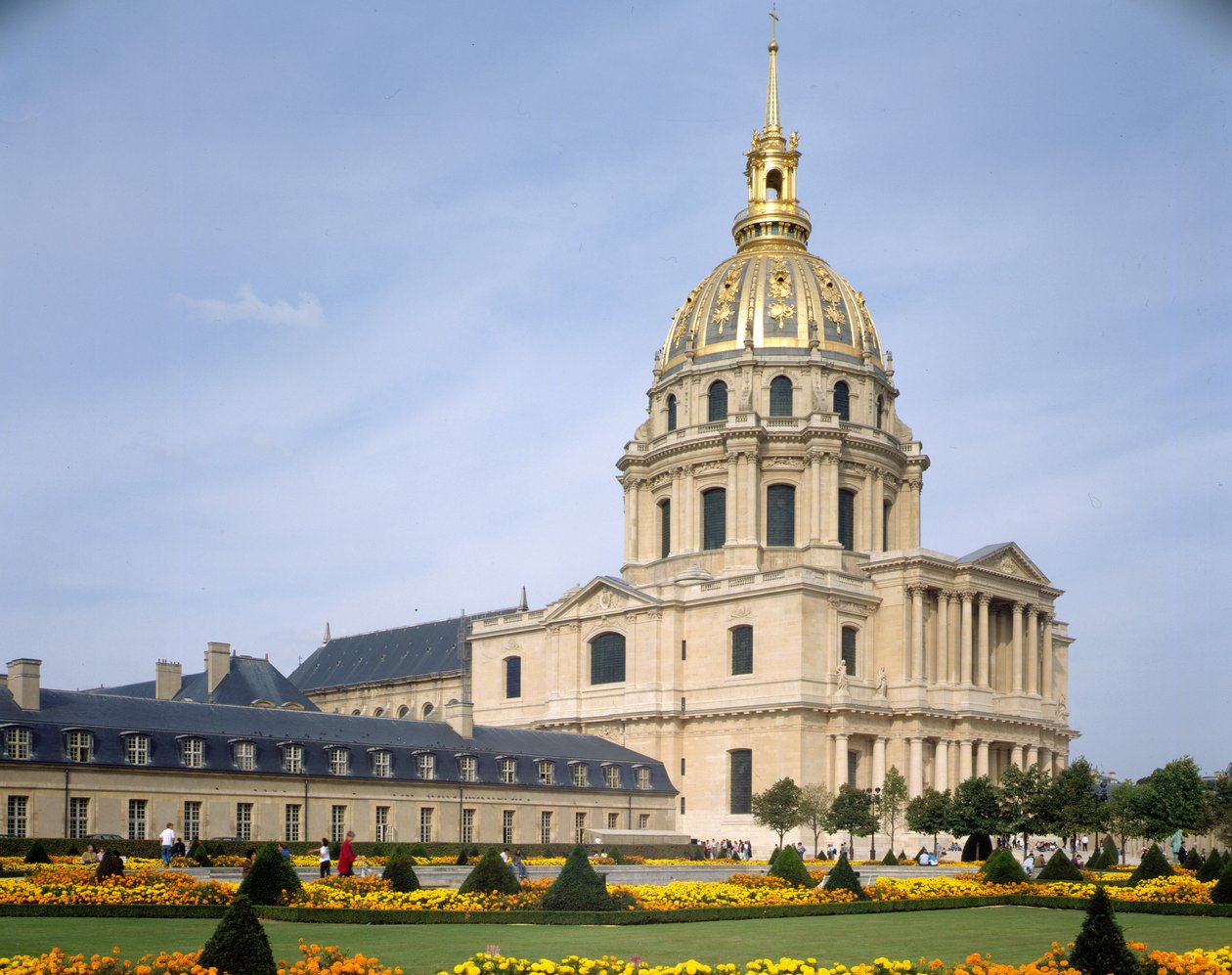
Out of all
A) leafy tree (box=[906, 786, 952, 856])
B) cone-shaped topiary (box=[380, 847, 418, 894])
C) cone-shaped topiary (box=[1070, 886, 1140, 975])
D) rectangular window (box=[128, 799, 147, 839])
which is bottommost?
leafy tree (box=[906, 786, 952, 856])

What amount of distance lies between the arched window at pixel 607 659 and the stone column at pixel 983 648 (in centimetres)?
1997

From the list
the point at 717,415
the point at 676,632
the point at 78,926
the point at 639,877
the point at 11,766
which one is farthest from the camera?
the point at 717,415

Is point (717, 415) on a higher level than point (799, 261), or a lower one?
lower

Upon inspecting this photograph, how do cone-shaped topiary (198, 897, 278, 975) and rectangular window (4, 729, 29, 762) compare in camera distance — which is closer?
cone-shaped topiary (198, 897, 278, 975)

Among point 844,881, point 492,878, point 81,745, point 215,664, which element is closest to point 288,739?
point 81,745

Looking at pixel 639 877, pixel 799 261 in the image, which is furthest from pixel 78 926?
pixel 799 261

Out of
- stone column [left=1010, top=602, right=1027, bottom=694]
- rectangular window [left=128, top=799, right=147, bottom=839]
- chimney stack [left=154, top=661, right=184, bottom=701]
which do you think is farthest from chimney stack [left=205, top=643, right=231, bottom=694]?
stone column [left=1010, top=602, right=1027, bottom=694]

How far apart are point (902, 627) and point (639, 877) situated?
39114 millimetres

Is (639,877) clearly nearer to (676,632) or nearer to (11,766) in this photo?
(11,766)

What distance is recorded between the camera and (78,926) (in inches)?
1055

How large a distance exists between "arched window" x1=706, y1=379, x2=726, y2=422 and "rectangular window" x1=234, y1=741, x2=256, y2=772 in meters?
39.1

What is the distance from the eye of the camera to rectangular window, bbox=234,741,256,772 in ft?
199

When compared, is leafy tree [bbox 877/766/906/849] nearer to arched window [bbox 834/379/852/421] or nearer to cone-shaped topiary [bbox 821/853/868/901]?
arched window [bbox 834/379/852/421]

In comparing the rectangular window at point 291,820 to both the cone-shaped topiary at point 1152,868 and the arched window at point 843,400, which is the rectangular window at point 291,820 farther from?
the arched window at point 843,400
